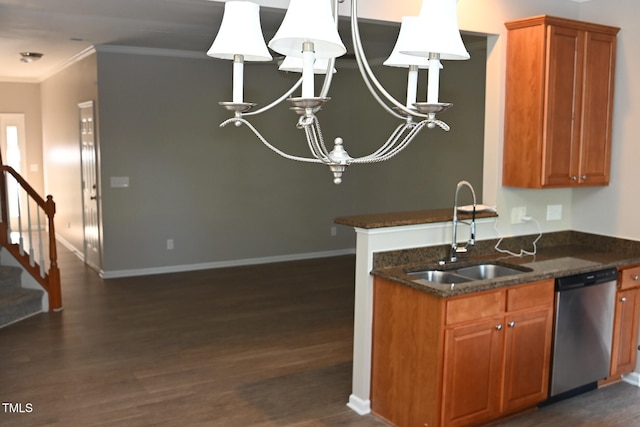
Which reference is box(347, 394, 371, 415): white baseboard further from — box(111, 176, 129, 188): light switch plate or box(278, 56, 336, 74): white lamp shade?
box(111, 176, 129, 188): light switch plate

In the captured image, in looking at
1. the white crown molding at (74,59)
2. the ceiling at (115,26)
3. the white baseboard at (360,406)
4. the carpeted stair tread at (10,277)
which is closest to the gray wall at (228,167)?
the white crown molding at (74,59)

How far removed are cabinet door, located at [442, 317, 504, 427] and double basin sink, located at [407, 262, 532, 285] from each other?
404 mm

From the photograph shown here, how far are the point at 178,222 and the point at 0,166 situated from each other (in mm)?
2207

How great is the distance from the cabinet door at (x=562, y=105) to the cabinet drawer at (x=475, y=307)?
3.29 feet

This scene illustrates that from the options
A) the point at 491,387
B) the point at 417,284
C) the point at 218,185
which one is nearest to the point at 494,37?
the point at 417,284

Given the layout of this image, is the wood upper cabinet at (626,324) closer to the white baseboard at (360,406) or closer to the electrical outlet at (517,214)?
the electrical outlet at (517,214)

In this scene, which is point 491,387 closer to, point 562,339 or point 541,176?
point 562,339

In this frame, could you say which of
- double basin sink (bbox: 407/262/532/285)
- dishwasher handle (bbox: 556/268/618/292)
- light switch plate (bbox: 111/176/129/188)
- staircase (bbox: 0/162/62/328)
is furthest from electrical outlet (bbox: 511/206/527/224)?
light switch plate (bbox: 111/176/129/188)

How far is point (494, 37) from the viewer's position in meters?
3.99

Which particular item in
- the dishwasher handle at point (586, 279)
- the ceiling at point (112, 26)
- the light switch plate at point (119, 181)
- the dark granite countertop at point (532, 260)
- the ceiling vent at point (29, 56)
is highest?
the ceiling vent at point (29, 56)

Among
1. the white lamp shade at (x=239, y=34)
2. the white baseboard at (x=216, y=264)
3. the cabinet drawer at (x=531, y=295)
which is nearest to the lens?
the white lamp shade at (x=239, y=34)

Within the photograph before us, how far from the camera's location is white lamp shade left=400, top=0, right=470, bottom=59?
178 centimetres

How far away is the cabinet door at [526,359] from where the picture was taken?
3.38 metres

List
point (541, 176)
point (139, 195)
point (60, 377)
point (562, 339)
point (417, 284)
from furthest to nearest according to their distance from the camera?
point (139, 195), point (60, 377), point (541, 176), point (562, 339), point (417, 284)
